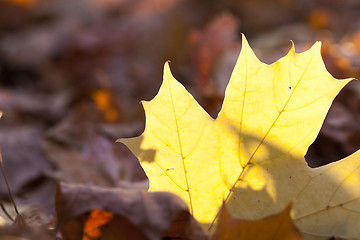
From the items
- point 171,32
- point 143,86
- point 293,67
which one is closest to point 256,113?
point 293,67

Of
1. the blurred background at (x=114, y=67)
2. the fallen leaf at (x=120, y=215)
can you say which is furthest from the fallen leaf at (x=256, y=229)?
the blurred background at (x=114, y=67)

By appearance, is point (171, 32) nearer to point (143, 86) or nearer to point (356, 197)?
point (143, 86)

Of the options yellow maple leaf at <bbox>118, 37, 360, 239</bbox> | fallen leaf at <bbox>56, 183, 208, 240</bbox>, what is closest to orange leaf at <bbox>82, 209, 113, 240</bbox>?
fallen leaf at <bbox>56, 183, 208, 240</bbox>

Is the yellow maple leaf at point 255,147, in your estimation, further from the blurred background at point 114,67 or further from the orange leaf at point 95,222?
the blurred background at point 114,67

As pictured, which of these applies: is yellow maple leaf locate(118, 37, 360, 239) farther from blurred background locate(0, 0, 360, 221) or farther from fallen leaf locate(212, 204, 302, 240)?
blurred background locate(0, 0, 360, 221)

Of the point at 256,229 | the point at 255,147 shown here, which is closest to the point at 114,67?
the point at 255,147

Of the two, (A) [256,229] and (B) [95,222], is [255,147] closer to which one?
(A) [256,229]
